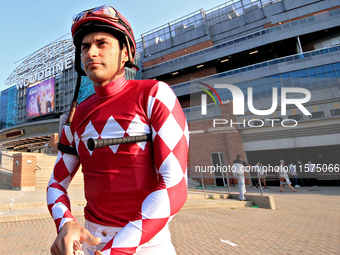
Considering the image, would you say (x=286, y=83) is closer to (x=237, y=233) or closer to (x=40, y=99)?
(x=237, y=233)

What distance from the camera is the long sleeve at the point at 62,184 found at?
3.50 feet

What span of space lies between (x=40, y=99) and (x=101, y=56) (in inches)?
1589

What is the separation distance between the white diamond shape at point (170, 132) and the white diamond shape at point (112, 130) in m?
0.23

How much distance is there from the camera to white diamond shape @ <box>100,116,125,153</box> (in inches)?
40.8

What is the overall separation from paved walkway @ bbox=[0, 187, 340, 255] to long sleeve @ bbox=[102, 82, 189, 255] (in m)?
3.77

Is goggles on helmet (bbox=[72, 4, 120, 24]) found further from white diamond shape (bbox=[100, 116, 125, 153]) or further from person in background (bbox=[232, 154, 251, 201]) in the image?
person in background (bbox=[232, 154, 251, 201])

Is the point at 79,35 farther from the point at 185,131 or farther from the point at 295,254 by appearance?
the point at 295,254

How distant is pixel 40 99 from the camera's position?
3453 centimetres

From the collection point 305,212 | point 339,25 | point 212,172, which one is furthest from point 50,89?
point 339,25

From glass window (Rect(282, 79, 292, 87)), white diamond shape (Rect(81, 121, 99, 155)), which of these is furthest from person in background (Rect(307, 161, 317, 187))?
white diamond shape (Rect(81, 121, 99, 155))

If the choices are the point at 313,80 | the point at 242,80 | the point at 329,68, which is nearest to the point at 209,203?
the point at 242,80

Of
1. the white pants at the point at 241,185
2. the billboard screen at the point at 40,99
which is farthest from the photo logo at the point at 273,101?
the billboard screen at the point at 40,99

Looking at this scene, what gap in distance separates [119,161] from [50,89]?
39.3m

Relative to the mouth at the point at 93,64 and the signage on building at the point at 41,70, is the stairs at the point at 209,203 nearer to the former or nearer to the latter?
the mouth at the point at 93,64
